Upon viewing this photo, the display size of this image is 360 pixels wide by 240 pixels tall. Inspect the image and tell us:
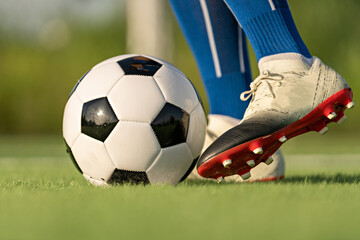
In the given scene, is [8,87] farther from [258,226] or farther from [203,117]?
[258,226]

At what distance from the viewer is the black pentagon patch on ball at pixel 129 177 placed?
191 centimetres

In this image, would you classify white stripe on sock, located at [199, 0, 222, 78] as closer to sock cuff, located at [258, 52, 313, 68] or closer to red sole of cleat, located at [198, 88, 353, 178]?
sock cuff, located at [258, 52, 313, 68]

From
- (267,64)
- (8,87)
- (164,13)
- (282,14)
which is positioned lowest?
(8,87)

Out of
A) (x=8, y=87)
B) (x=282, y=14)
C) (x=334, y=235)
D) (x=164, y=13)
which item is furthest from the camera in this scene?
(x=8, y=87)

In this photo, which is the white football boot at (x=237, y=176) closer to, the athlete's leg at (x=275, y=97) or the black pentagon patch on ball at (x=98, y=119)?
the athlete's leg at (x=275, y=97)

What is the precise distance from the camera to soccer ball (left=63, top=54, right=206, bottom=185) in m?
1.88

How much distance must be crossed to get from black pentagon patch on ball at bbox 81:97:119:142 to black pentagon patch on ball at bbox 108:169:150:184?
0.15 meters

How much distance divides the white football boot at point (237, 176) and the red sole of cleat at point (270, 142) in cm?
42

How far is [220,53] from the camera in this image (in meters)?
2.50

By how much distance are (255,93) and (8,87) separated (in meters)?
9.58

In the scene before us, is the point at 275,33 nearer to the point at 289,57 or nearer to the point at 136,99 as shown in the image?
the point at 289,57

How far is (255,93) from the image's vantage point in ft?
6.55

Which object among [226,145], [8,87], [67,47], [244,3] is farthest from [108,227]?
[67,47]

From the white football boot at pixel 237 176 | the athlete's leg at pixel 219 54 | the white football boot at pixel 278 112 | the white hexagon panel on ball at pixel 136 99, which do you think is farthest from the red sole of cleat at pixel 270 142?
the athlete's leg at pixel 219 54
